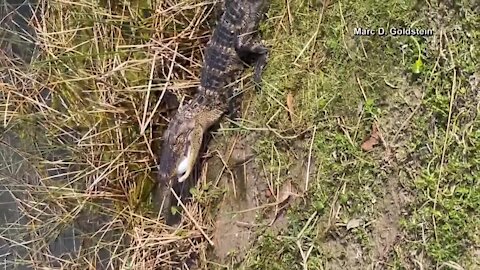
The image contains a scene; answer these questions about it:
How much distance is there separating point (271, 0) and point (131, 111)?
25.2 inches

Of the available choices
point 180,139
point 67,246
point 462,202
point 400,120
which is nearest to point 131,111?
point 180,139

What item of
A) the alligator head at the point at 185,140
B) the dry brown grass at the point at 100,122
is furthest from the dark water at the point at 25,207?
the alligator head at the point at 185,140

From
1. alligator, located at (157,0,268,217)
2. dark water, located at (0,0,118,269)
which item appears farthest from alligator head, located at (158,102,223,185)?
dark water, located at (0,0,118,269)

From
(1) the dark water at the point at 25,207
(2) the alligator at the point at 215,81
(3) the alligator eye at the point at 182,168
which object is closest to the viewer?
(2) the alligator at the point at 215,81

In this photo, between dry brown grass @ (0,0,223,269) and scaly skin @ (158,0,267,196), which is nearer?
scaly skin @ (158,0,267,196)

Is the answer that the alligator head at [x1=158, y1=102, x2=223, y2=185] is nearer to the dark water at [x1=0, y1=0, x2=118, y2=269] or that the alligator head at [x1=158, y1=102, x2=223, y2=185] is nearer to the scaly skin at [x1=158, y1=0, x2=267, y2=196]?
the scaly skin at [x1=158, y1=0, x2=267, y2=196]

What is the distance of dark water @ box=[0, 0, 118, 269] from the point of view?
7.88 ft

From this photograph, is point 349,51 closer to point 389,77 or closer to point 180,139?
point 389,77

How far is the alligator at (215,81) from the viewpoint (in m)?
2.10

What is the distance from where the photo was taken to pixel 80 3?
2.30m

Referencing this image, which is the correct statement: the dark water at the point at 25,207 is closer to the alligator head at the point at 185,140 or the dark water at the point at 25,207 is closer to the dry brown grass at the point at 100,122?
the dry brown grass at the point at 100,122

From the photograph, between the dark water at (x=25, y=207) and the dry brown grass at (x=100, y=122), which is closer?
the dry brown grass at (x=100, y=122)

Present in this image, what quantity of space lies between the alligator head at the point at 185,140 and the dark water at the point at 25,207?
0.37 metres

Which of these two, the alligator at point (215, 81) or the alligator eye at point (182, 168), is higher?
the alligator at point (215, 81)
